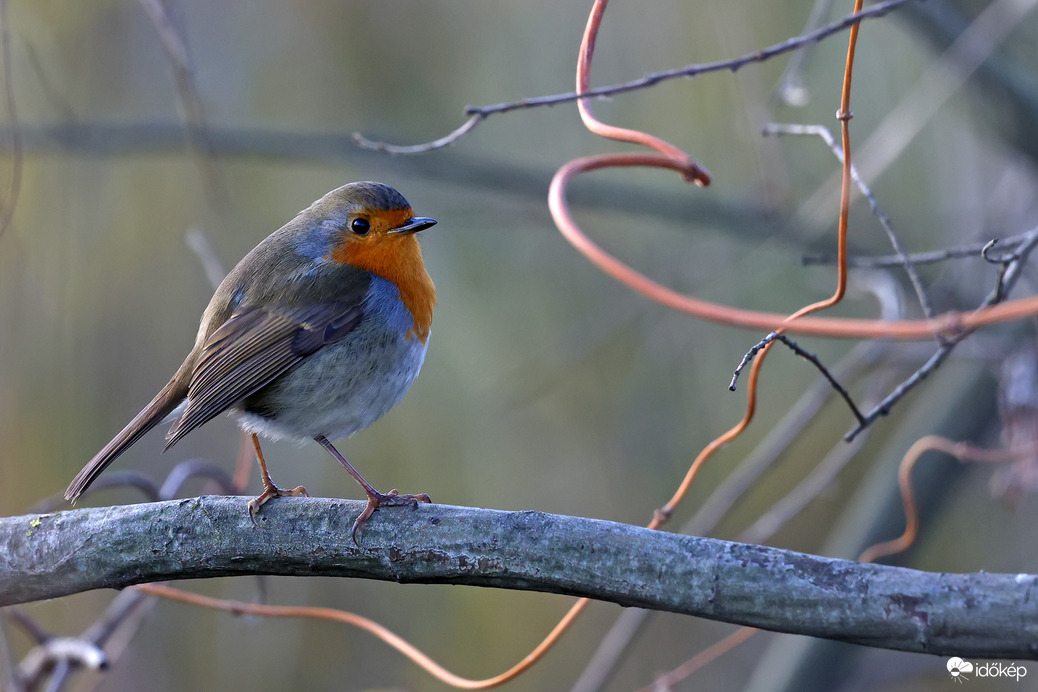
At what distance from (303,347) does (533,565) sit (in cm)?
117

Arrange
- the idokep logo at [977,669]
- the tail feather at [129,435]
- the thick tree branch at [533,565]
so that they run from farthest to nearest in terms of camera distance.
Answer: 1. the idokep logo at [977,669]
2. the tail feather at [129,435]
3. the thick tree branch at [533,565]

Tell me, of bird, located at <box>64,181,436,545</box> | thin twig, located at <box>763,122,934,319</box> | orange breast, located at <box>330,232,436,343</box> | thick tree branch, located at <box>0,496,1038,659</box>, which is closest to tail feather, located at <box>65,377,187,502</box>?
bird, located at <box>64,181,436,545</box>

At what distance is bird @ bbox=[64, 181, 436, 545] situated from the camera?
2545 mm

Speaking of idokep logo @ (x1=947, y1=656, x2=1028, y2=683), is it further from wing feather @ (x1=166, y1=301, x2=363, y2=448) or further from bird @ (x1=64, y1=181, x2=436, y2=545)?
wing feather @ (x1=166, y1=301, x2=363, y2=448)

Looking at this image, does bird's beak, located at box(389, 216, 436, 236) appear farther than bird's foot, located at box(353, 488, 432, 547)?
Yes

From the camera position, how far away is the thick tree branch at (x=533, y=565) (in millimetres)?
1389

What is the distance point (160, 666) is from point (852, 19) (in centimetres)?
439

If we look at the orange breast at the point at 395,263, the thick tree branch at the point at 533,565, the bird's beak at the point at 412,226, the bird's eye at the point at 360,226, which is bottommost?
the thick tree branch at the point at 533,565

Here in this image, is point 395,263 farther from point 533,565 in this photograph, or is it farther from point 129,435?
point 533,565

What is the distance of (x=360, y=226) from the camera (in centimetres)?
290

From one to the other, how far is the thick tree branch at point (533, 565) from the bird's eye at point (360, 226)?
1102 mm

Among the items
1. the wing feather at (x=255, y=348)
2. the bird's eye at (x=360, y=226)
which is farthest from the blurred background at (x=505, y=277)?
the wing feather at (x=255, y=348)

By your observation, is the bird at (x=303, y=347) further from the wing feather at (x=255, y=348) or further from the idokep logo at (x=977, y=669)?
the idokep logo at (x=977, y=669)

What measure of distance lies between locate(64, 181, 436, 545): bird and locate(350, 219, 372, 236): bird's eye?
0.26 ft
